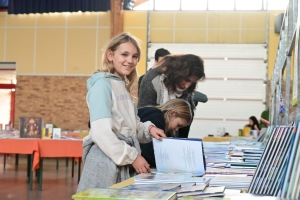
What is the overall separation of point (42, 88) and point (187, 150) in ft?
47.7

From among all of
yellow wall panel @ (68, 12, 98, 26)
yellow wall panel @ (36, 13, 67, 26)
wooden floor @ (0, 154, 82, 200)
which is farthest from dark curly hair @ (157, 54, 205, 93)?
yellow wall panel @ (36, 13, 67, 26)

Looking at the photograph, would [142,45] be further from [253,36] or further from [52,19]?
[253,36]

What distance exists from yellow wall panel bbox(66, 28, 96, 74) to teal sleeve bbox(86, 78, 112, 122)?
1396 cm

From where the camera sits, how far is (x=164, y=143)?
251 cm

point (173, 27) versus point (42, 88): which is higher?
point (173, 27)

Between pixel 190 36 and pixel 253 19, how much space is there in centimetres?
177

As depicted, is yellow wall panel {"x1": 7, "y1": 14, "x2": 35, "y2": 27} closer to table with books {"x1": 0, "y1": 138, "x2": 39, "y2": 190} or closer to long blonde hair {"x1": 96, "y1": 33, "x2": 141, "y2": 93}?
table with books {"x1": 0, "y1": 138, "x2": 39, "y2": 190}

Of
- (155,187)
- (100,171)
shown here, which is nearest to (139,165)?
(100,171)

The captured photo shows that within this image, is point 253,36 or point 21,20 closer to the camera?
point 253,36

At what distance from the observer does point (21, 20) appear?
16.8 metres

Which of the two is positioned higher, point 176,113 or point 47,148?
point 176,113

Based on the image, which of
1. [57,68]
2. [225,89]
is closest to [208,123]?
[225,89]

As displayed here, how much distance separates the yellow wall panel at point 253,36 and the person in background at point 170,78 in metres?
12.3

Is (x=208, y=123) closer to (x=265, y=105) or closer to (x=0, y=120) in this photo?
(x=265, y=105)
